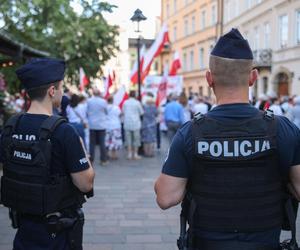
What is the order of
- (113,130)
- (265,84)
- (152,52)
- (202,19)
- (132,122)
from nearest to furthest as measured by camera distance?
(132,122) → (113,130) → (152,52) → (265,84) → (202,19)

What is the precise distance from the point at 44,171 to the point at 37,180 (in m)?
0.07

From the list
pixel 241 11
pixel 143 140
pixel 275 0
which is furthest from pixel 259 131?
pixel 241 11

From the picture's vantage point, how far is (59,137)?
114 inches

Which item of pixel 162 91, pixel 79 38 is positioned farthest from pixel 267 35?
pixel 162 91

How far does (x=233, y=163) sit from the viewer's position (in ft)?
8.02

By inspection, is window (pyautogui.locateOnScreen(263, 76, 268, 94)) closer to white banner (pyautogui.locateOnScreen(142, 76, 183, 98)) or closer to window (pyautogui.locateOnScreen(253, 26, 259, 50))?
window (pyautogui.locateOnScreen(253, 26, 259, 50))

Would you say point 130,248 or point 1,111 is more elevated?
point 1,111

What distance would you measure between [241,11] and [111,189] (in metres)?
33.4

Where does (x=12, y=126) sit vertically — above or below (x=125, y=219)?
above

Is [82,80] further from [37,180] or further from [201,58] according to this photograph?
[201,58]

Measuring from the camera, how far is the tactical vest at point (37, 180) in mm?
2885

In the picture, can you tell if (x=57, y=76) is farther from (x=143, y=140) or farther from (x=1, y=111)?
(x=143, y=140)

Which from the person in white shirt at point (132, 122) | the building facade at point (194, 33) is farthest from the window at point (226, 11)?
the person in white shirt at point (132, 122)

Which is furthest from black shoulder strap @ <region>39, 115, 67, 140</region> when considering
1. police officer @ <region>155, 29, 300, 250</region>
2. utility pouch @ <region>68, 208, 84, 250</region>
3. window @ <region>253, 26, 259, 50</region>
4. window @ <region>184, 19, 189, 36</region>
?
window @ <region>184, 19, 189, 36</region>
